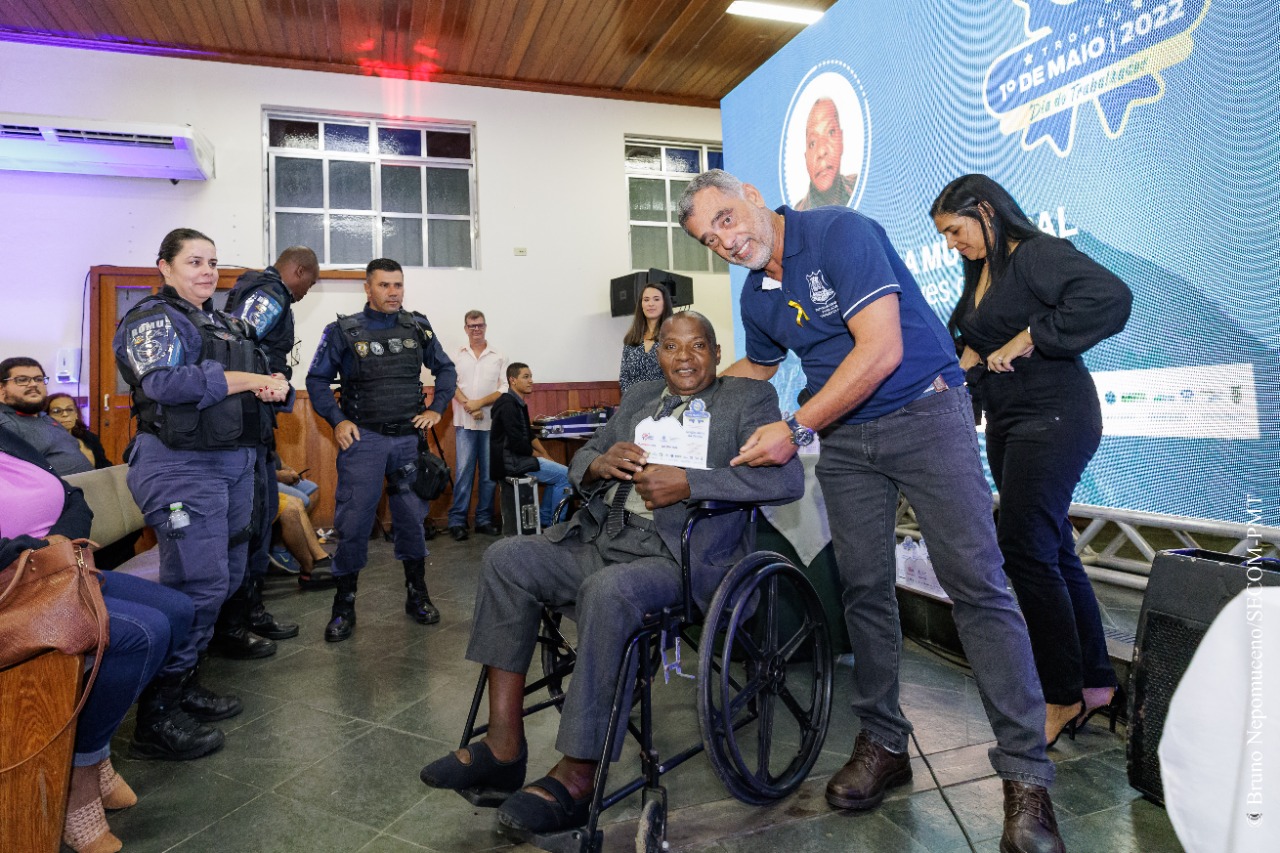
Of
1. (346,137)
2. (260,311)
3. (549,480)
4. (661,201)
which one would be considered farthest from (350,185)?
(260,311)

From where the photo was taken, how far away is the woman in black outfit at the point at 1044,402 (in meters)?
1.87

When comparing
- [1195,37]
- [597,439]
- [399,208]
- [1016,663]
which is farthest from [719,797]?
[399,208]

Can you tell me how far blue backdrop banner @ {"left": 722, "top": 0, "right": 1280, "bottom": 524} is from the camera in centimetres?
221

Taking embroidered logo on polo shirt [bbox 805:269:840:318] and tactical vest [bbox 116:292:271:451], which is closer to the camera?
embroidered logo on polo shirt [bbox 805:269:840:318]

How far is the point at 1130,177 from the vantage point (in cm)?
257

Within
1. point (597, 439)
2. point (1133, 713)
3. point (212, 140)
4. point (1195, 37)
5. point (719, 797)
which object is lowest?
point (719, 797)

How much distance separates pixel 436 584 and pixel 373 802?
2537 mm

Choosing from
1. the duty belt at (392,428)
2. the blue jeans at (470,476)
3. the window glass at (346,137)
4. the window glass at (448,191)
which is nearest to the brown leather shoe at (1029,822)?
the duty belt at (392,428)

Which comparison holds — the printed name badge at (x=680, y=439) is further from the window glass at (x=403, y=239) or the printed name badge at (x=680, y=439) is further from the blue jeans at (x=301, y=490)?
the window glass at (x=403, y=239)

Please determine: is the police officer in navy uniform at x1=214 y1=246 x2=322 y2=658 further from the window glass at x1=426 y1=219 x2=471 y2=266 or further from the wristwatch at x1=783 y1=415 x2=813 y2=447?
the window glass at x1=426 y1=219 x2=471 y2=266

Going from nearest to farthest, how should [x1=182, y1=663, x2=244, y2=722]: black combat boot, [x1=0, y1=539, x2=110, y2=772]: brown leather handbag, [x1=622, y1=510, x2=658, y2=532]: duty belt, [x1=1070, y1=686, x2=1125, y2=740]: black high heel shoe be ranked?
[x1=0, y1=539, x2=110, y2=772]: brown leather handbag → [x1=622, y1=510, x2=658, y2=532]: duty belt → [x1=1070, y1=686, x2=1125, y2=740]: black high heel shoe → [x1=182, y1=663, x2=244, y2=722]: black combat boot

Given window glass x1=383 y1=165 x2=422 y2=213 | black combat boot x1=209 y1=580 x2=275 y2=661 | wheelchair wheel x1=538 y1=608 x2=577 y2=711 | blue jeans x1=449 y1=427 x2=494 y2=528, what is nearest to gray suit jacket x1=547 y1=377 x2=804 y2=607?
wheelchair wheel x1=538 y1=608 x2=577 y2=711

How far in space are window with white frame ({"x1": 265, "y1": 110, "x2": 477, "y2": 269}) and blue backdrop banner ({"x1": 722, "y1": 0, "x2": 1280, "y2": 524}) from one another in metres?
4.73

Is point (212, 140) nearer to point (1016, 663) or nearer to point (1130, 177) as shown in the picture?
point (1130, 177)
